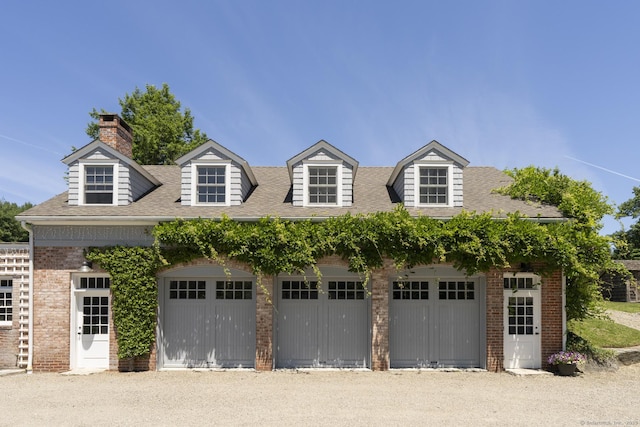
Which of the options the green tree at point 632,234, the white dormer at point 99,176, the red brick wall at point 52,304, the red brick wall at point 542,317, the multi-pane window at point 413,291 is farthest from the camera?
the green tree at point 632,234

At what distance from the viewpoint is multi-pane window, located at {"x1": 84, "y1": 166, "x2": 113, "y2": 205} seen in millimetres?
14500

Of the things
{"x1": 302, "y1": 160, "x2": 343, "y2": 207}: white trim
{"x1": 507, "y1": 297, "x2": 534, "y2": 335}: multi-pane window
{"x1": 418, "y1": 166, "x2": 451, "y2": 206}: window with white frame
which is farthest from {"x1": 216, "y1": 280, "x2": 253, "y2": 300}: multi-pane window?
{"x1": 507, "y1": 297, "x2": 534, "y2": 335}: multi-pane window

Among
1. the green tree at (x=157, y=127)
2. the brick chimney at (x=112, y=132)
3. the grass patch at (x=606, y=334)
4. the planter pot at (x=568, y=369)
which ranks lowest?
the planter pot at (x=568, y=369)

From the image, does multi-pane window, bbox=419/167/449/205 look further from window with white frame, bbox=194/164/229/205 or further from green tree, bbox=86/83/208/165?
green tree, bbox=86/83/208/165

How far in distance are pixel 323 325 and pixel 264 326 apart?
1.74m

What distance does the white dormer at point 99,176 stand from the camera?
47.2 ft

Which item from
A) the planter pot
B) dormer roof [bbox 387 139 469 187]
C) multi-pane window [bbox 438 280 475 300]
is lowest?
the planter pot

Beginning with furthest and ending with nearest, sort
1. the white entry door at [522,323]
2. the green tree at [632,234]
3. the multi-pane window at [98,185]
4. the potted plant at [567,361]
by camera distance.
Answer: the green tree at [632,234]
the multi-pane window at [98,185]
the white entry door at [522,323]
the potted plant at [567,361]

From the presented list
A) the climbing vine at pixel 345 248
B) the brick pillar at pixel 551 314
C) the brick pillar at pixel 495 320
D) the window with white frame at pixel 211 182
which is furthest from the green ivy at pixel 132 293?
the brick pillar at pixel 551 314

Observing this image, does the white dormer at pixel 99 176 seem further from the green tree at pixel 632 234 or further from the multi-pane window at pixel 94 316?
the green tree at pixel 632 234

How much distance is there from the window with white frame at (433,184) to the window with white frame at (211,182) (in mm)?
6212

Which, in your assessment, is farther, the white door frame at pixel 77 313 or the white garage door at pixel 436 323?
the white garage door at pixel 436 323

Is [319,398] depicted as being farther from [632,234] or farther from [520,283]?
[632,234]

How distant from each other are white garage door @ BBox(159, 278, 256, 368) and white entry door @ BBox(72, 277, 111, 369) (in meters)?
1.68
